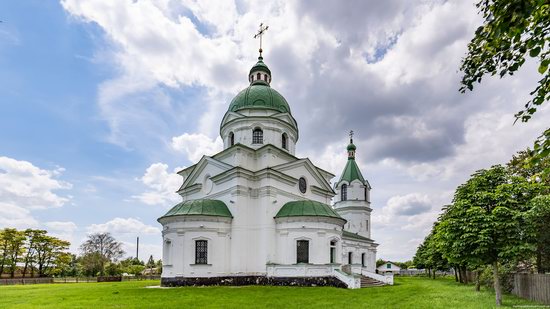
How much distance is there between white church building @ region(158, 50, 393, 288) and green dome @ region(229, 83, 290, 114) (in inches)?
55.0

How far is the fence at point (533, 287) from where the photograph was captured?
610 inches

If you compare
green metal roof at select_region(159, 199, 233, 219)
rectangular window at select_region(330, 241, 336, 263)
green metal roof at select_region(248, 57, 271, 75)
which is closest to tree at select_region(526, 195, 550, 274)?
rectangular window at select_region(330, 241, 336, 263)

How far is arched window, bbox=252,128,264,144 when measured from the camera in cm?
3164

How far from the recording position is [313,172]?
31812 mm

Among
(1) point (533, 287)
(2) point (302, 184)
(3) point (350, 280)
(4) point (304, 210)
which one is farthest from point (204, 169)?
(1) point (533, 287)

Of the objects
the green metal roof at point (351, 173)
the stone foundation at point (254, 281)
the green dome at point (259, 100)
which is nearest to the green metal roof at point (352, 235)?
the green metal roof at point (351, 173)

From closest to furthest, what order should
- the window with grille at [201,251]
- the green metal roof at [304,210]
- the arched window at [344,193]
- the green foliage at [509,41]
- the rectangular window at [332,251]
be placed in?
the green foliage at [509,41] → the window with grille at [201,251] → the green metal roof at [304,210] → the rectangular window at [332,251] → the arched window at [344,193]

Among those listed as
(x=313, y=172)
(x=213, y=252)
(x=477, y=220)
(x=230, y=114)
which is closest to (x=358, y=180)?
(x=313, y=172)

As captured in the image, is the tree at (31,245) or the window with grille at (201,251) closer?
the window with grille at (201,251)

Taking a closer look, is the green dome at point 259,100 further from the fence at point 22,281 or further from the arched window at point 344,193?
the fence at point 22,281

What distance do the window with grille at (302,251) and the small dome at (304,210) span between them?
195 cm

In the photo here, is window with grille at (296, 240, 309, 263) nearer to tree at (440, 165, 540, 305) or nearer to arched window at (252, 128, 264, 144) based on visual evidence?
arched window at (252, 128, 264, 144)

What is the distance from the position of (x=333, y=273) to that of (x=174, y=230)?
11268 millimetres

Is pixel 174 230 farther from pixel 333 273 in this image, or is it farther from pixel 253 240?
pixel 333 273
